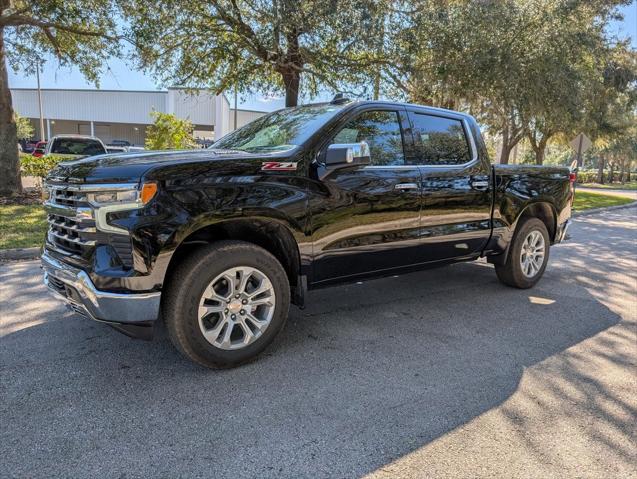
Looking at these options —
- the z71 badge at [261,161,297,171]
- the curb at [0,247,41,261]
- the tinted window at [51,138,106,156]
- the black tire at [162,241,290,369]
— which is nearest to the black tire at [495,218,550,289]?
the z71 badge at [261,161,297,171]

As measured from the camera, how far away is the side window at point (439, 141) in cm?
462

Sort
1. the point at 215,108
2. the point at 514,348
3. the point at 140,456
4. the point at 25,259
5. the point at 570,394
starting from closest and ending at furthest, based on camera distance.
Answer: the point at 140,456
the point at 570,394
the point at 514,348
the point at 25,259
the point at 215,108

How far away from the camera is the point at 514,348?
406 centimetres

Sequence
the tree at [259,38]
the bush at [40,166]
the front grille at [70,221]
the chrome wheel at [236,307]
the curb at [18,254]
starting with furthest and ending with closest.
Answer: the bush at [40,166] < the tree at [259,38] < the curb at [18,254] < the chrome wheel at [236,307] < the front grille at [70,221]

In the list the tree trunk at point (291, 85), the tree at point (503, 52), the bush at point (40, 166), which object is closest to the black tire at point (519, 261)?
the tree at point (503, 52)

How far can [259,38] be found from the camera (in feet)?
37.6

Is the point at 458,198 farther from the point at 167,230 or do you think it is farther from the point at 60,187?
the point at 60,187

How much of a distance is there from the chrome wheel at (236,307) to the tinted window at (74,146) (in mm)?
14329

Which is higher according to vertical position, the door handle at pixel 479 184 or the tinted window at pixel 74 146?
the tinted window at pixel 74 146

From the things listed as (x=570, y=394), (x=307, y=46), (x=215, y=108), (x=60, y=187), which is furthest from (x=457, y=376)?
(x=215, y=108)

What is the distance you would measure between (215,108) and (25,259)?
45.3m

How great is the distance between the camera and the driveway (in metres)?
2.51

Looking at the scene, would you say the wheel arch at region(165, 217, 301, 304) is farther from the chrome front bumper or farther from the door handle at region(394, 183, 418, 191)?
the door handle at region(394, 183, 418, 191)

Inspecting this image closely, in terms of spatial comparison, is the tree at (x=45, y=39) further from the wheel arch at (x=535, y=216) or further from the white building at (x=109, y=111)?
the white building at (x=109, y=111)
